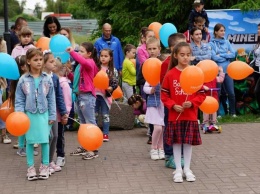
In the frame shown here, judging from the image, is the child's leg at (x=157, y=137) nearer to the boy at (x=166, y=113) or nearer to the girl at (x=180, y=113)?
the boy at (x=166, y=113)

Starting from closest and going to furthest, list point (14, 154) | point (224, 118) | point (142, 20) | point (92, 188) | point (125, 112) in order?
point (92, 188), point (14, 154), point (125, 112), point (224, 118), point (142, 20)

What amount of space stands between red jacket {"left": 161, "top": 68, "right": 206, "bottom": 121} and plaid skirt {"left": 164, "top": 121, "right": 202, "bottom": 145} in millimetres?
60

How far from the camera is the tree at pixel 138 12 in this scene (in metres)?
13.5

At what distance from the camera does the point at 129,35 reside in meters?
14.9

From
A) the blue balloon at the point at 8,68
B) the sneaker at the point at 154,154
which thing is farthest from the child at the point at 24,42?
the sneaker at the point at 154,154

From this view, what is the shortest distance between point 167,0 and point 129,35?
1772 millimetres

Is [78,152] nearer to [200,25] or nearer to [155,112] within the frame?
[155,112]

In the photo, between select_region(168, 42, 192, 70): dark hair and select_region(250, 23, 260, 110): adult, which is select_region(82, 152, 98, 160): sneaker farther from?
select_region(250, 23, 260, 110): adult

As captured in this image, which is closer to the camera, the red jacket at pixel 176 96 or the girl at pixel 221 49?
the red jacket at pixel 176 96

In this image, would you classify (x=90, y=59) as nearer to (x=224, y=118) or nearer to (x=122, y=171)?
(x=122, y=171)

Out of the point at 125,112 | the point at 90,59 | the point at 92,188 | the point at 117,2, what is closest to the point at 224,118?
the point at 125,112

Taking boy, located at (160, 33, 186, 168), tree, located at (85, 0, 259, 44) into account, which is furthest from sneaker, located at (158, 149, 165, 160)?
tree, located at (85, 0, 259, 44)

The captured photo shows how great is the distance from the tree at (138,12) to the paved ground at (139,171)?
18.8ft

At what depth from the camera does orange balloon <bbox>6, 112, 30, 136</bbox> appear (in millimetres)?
5812
